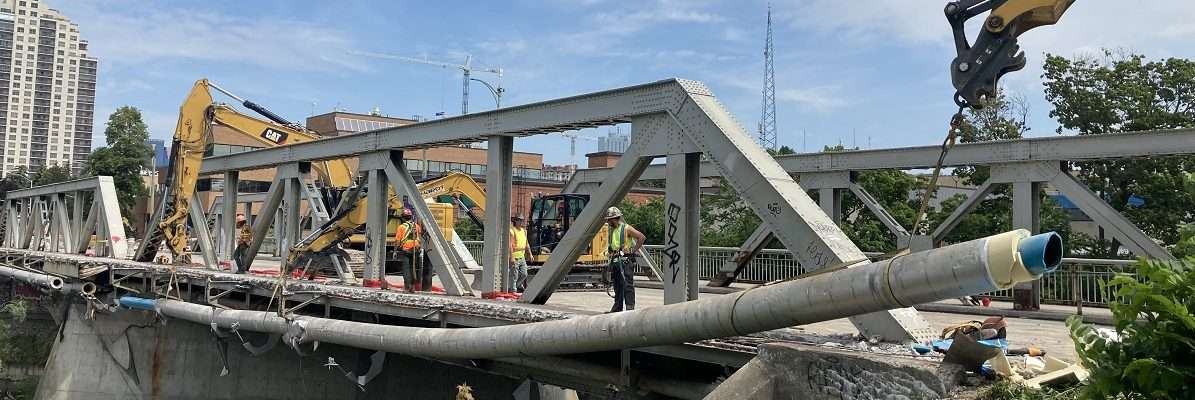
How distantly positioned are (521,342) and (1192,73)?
74.3 feet

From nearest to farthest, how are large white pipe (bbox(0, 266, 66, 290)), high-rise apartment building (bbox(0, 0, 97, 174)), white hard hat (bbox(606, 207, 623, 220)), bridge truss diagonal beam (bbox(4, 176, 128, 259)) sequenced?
white hard hat (bbox(606, 207, 623, 220)) → large white pipe (bbox(0, 266, 66, 290)) → bridge truss diagonal beam (bbox(4, 176, 128, 259)) → high-rise apartment building (bbox(0, 0, 97, 174))

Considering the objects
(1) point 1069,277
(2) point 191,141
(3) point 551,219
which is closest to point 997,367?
(1) point 1069,277

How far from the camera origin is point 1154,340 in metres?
3.51

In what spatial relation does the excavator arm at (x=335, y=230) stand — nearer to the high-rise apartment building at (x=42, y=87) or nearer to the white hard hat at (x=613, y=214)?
the white hard hat at (x=613, y=214)

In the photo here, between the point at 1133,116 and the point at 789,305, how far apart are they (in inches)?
870

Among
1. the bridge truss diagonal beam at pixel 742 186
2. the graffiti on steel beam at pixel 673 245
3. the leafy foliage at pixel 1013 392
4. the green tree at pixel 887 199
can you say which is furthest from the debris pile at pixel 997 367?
the green tree at pixel 887 199

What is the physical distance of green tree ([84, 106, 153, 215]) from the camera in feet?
200

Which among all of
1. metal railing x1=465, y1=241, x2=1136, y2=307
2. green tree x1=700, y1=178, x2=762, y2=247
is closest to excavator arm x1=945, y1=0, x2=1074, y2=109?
metal railing x1=465, y1=241, x2=1136, y2=307

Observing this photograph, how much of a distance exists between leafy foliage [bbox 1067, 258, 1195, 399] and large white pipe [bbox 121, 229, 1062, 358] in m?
0.78

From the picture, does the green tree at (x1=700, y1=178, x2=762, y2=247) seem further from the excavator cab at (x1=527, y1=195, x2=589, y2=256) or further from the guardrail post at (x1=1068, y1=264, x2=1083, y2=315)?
the guardrail post at (x1=1068, y1=264, x2=1083, y2=315)

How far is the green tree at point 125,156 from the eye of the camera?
6081 cm

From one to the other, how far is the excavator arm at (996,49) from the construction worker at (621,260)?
4724 millimetres

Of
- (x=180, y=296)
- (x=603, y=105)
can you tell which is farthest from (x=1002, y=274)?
(x=180, y=296)

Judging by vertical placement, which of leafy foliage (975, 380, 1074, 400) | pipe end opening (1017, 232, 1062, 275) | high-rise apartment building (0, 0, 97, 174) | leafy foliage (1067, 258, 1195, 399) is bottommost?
leafy foliage (975, 380, 1074, 400)
